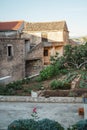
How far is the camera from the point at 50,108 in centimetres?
991

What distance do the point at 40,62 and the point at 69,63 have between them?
8.10m

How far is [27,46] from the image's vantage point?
27906mm

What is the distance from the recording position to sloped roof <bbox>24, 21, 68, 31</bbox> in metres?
34.7

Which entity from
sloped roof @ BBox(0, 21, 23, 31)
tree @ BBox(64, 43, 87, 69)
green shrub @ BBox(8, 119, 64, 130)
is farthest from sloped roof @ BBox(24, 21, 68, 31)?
green shrub @ BBox(8, 119, 64, 130)

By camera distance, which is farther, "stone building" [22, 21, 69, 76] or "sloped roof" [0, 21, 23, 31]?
"sloped roof" [0, 21, 23, 31]

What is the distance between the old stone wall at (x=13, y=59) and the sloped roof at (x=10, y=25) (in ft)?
29.5

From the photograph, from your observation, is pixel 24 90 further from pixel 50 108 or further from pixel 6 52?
pixel 6 52

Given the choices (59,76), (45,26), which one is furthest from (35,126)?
(45,26)

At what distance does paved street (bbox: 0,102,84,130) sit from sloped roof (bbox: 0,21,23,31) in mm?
24461

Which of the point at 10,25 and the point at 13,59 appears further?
the point at 10,25

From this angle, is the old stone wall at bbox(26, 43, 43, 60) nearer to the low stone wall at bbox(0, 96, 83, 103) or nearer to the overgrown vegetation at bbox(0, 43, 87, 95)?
the overgrown vegetation at bbox(0, 43, 87, 95)

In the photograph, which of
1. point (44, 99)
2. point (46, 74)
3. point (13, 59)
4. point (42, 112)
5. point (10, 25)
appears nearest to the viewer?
point (42, 112)

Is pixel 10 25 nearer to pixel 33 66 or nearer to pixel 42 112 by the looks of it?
pixel 33 66

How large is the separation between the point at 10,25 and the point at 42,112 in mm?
27332
